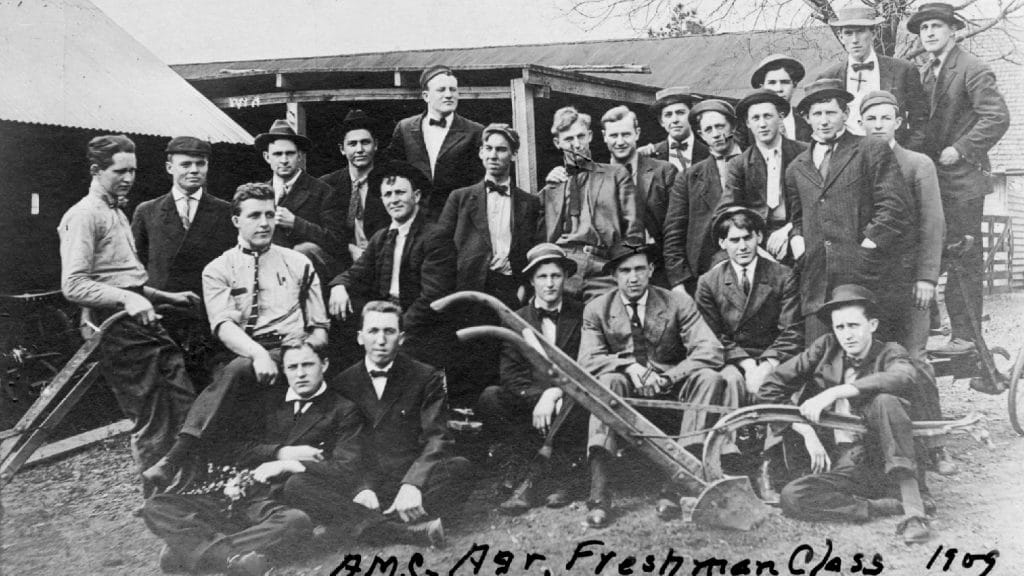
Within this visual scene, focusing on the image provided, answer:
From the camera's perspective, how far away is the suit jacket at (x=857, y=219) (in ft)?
12.5

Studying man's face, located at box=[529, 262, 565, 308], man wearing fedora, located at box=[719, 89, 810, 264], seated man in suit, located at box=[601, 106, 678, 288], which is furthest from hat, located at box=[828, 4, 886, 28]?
man's face, located at box=[529, 262, 565, 308]

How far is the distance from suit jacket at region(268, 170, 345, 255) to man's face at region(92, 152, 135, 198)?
0.77 meters

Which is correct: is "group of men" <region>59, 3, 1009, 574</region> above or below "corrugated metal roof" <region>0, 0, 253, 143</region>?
below

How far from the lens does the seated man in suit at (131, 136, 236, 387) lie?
4125 millimetres

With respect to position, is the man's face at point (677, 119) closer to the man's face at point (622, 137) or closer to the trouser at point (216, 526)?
the man's face at point (622, 137)

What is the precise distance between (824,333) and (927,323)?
1.68ft

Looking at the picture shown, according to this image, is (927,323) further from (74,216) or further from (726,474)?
(74,216)

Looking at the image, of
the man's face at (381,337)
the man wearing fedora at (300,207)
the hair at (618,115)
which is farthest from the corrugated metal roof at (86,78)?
the hair at (618,115)

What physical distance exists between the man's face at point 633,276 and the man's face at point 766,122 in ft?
2.80

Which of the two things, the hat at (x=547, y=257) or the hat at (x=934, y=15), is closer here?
the hat at (x=547, y=257)

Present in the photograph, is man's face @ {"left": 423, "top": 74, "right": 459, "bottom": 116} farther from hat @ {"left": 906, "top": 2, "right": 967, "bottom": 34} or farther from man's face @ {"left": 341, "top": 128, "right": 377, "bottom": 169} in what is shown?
hat @ {"left": 906, "top": 2, "right": 967, "bottom": 34}

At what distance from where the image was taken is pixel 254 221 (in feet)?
13.4

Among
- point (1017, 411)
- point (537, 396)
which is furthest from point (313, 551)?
point (1017, 411)

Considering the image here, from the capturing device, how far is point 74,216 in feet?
13.1
